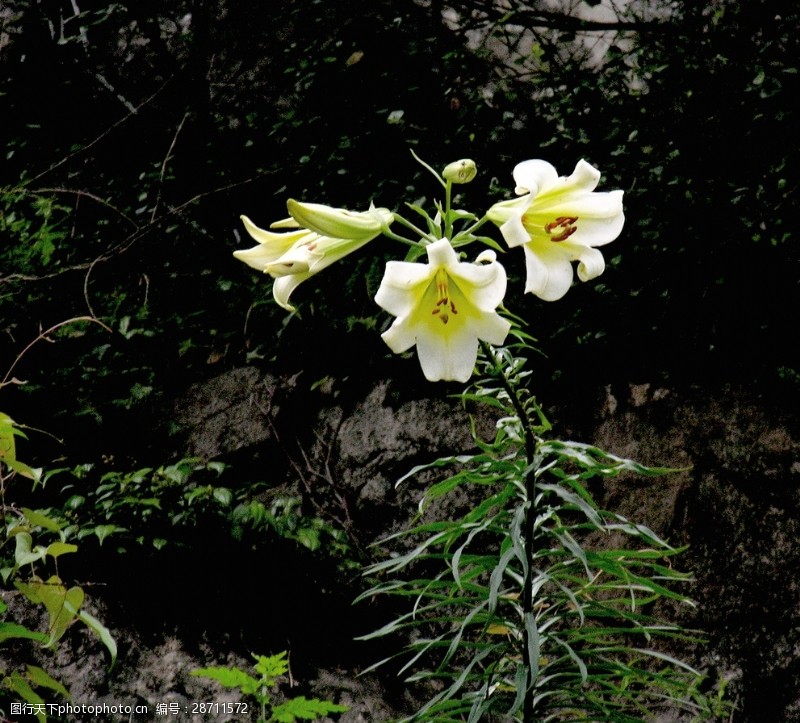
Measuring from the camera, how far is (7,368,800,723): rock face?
6.20ft

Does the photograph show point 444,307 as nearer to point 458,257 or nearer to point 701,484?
point 458,257

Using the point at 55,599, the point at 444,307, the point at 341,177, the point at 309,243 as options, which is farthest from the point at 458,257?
the point at 341,177

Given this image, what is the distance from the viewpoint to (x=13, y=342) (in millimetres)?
2678

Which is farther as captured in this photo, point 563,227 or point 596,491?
point 596,491

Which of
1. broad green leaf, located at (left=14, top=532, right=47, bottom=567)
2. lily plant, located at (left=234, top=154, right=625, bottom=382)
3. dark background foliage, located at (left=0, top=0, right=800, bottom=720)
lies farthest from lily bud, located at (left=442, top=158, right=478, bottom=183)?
dark background foliage, located at (left=0, top=0, right=800, bottom=720)

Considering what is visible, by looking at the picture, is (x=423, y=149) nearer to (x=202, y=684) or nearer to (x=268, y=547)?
(x=268, y=547)

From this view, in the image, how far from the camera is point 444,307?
2.80 ft

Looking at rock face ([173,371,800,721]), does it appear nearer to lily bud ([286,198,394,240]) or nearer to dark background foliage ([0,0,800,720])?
dark background foliage ([0,0,800,720])

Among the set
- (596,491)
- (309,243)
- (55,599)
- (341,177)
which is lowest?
(596,491)

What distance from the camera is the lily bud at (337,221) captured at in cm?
82

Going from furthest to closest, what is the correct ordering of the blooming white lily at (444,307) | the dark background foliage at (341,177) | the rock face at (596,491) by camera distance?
the dark background foliage at (341,177), the rock face at (596,491), the blooming white lily at (444,307)

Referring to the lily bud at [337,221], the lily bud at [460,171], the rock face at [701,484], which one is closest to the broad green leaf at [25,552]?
the lily bud at [337,221]

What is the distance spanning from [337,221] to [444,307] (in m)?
0.16

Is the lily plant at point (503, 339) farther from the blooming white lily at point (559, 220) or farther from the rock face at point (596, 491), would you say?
the rock face at point (596, 491)
